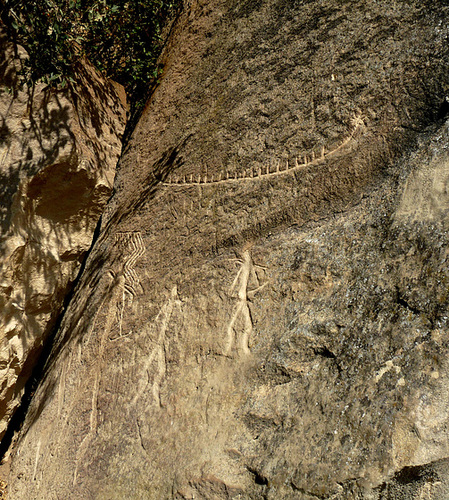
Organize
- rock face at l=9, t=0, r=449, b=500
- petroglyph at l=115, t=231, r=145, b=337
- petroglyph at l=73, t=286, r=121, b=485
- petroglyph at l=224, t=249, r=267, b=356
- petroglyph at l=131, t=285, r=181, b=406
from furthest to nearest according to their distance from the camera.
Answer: petroglyph at l=115, t=231, r=145, b=337 → petroglyph at l=73, t=286, r=121, b=485 → petroglyph at l=131, t=285, r=181, b=406 → petroglyph at l=224, t=249, r=267, b=356 → rock face at l=9, t=0, r=449, b=500

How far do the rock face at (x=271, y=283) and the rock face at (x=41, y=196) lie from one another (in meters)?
0.20

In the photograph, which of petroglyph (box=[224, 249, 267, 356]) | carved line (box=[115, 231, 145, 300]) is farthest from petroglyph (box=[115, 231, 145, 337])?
petroglyph (box=[224, 249, 267, 356])

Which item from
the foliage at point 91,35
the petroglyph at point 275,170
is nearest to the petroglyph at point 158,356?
the petroglyph at point 275,170

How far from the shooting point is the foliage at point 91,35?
3467mm

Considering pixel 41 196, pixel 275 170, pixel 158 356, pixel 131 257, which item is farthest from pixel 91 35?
pixel 158 356

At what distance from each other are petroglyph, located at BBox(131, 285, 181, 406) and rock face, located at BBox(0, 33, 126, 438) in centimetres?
110

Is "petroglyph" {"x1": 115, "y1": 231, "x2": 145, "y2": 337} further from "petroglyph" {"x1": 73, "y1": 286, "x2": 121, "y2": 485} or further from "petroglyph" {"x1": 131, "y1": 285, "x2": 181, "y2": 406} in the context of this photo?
"petroglyph" {"x1": 131, "y1": 285, "x2": 181, "y2": 406}

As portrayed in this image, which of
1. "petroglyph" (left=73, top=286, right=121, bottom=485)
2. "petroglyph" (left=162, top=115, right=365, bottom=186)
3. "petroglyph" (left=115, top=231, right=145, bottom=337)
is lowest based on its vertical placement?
"petroglyph" (left=73, top=286, right=121, bottom=485)

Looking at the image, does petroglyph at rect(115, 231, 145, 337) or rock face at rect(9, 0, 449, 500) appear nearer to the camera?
rock face at rect(9, 0, 449, 500)

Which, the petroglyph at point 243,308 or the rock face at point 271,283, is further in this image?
the petroglyph at point 243,308

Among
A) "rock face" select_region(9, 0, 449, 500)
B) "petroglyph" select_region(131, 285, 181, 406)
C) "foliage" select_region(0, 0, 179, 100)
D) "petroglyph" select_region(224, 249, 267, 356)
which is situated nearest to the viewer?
"rock face" select_region(9, 0, 449, 500)

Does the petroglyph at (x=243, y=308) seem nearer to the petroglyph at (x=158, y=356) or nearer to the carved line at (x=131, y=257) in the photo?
the petroglyph at (x=158, y=356)

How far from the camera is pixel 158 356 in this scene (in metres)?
2.97

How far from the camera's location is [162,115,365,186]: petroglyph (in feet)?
8.90
